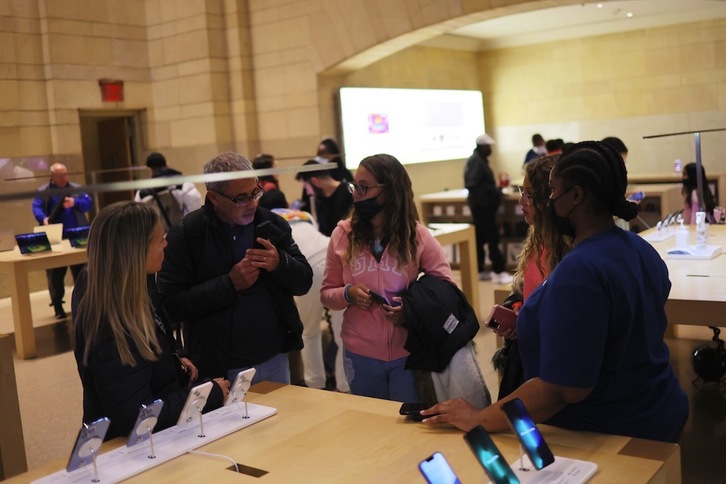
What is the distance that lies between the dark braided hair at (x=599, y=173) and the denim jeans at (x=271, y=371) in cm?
153

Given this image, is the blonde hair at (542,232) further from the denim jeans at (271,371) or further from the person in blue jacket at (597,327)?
the denim jeans at (271,371)

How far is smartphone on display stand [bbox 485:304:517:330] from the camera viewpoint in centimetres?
239

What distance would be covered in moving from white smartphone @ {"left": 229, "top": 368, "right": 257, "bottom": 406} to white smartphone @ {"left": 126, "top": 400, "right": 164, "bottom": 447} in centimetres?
28

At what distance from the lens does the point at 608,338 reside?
5.78 ft

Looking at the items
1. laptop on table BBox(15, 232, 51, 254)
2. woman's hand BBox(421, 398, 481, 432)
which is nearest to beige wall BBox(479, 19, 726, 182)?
laptop on table BBox(15, 232, 51, 254)

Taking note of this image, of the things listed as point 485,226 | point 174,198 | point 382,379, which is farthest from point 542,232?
point 485,226

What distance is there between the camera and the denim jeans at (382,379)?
2850 millimetres

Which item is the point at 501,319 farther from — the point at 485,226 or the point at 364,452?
the point at 485,226

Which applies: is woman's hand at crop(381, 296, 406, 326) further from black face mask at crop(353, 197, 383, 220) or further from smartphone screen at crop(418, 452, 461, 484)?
smartphone screen at crop(418, 452, 461, 484)

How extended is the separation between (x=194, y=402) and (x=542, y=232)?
1192mm

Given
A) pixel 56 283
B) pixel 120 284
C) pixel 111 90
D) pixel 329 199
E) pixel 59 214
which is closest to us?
pixel 120 284

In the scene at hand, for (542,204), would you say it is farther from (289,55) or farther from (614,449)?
(289,55)

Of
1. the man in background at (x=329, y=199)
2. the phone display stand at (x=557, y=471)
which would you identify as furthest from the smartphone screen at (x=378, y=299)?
the man in background at (x=329, y=199)

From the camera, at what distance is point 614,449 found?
1.74 metres
